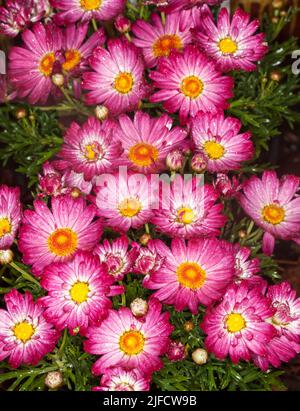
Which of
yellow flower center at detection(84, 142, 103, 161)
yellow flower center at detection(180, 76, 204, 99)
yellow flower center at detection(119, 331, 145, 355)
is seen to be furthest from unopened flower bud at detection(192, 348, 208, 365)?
yellow flower center at detection(180, 76, 204, 99)

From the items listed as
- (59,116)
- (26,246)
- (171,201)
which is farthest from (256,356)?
(59,116)

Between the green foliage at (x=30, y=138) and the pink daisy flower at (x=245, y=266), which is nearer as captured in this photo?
the pink daisy flower at (x=245, y=266)

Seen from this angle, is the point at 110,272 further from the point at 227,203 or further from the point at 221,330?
the point at 227,203

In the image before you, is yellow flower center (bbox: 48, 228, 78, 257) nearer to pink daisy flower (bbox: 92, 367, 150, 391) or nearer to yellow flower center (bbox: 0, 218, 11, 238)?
yellow flower center (bbox: 0, 218, 11, 238)

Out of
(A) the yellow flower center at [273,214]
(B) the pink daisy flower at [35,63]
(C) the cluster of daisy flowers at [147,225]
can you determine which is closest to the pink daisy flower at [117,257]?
(C) the cluster of daisy flowers at [147,225]

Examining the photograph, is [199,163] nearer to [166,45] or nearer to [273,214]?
[273,214]

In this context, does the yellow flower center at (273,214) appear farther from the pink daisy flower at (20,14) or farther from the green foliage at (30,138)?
the pink daisy flower at (20,14)
